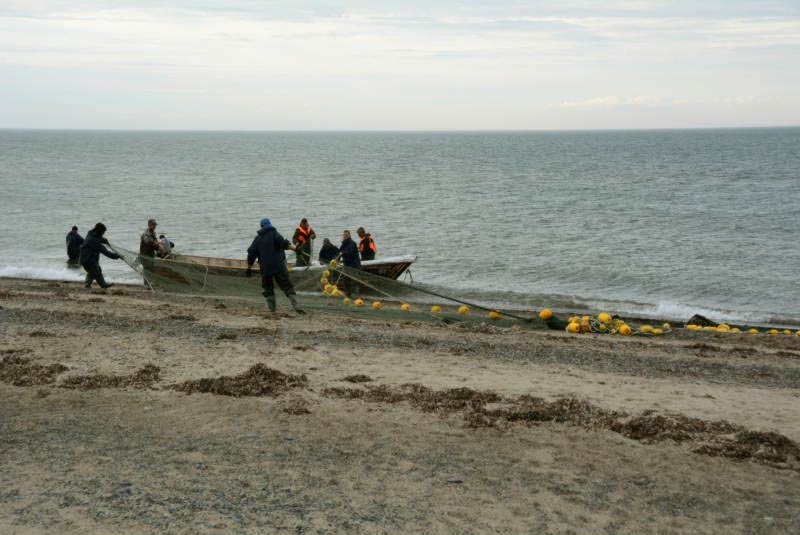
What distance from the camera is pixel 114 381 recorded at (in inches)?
383

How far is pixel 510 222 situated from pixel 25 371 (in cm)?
3336

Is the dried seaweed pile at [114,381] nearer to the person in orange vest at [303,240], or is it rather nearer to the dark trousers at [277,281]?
the dark trousers at [277,281]

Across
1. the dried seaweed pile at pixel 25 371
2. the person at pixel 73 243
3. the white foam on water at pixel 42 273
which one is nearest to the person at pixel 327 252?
the white foam on water at pixel 42 273

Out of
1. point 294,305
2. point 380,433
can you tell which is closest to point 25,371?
point 380,433

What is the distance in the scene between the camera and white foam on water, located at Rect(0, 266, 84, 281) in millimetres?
24609

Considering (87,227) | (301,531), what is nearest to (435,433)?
(301,531)

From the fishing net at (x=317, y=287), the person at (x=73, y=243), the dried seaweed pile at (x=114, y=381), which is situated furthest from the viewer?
the person at (x=73, y=243)

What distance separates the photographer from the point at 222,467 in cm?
729

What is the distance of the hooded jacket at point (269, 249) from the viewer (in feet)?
46.0

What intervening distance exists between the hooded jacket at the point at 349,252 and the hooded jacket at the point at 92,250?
4.82 meters

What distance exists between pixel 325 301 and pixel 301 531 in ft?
34.9

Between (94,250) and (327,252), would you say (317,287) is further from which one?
(94,250)

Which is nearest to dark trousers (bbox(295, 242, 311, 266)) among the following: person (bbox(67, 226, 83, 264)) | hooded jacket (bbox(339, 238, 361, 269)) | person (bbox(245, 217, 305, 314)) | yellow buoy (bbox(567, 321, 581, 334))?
hooded jacket (bbox(339, 238, 361, 269))

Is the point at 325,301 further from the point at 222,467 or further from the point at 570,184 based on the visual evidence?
the point at 570,184
